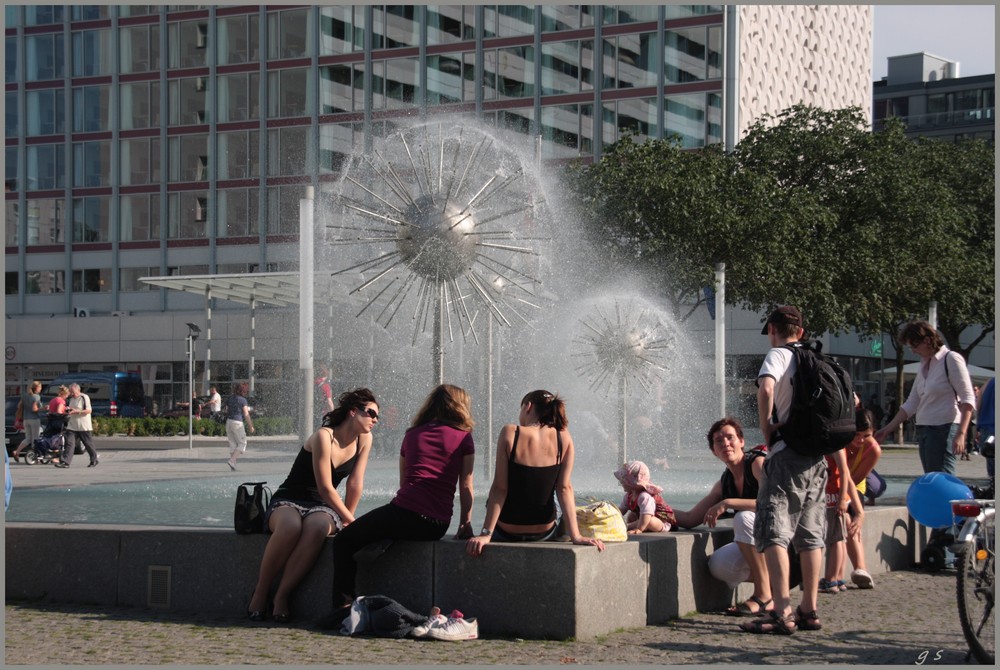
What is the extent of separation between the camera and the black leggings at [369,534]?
764 cm

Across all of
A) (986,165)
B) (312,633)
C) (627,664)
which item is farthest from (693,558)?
(986,165)

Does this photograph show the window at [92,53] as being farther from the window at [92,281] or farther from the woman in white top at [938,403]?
the woman in white top at [938,403]

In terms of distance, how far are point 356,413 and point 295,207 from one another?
2156 inches

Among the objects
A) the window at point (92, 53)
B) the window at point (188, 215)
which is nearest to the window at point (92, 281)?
the window at point (188, 215)

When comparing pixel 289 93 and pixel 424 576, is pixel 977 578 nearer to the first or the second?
A: pixel 424 576

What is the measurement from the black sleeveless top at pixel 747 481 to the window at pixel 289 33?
188 ft

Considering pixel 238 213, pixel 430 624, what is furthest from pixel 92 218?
pixel 430 624

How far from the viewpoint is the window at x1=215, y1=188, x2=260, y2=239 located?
208 feet

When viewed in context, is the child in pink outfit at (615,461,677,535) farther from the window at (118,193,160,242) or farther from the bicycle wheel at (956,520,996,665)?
the window at (118,193,160,242)

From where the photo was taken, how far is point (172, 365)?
211 ft

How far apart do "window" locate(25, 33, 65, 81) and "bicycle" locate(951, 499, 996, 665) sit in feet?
215

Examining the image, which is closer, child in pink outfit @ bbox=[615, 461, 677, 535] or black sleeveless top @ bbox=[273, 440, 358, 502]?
black sleeveless top @ bbox=[273, 440, 358, 502]

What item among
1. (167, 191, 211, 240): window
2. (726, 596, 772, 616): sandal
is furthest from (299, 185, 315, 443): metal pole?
(167, 191, 211, 240): window

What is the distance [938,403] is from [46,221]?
62231mm
